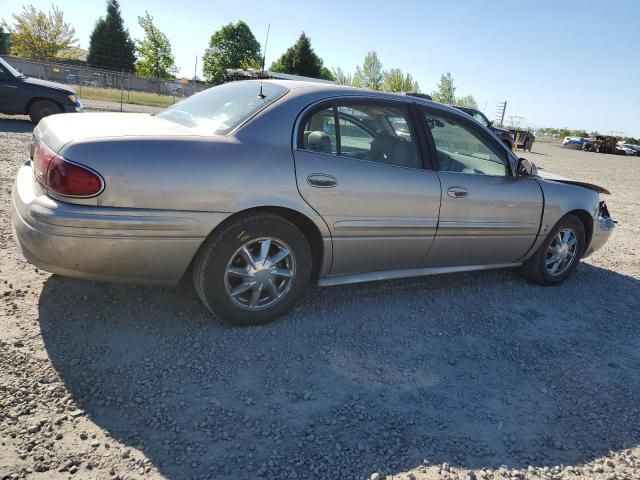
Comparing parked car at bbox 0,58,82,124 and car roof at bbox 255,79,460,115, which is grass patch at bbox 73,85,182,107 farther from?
car roof at bbox 255,79,460,115

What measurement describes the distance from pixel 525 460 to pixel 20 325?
2792 mm

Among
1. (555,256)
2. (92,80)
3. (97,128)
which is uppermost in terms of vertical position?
(92,80)

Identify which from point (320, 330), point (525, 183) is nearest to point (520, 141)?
point (525, 183)

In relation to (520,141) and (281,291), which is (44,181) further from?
(520,141)

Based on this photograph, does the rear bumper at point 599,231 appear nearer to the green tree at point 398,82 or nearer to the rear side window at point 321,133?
the rear side window at point 321,133

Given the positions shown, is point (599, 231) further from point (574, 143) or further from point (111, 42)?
point (111, 42)

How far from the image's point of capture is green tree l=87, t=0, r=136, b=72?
173ft

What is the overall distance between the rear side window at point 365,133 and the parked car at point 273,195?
1cm

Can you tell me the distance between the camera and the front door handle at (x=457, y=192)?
11.7ft

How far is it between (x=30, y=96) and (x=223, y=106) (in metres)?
9.26

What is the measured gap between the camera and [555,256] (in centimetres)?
446

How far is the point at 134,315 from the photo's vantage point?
10.0 ft

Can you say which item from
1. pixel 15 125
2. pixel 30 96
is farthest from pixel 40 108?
pixel 15 125

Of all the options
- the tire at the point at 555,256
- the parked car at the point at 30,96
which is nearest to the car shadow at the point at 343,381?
the tire at the point at 555,256
